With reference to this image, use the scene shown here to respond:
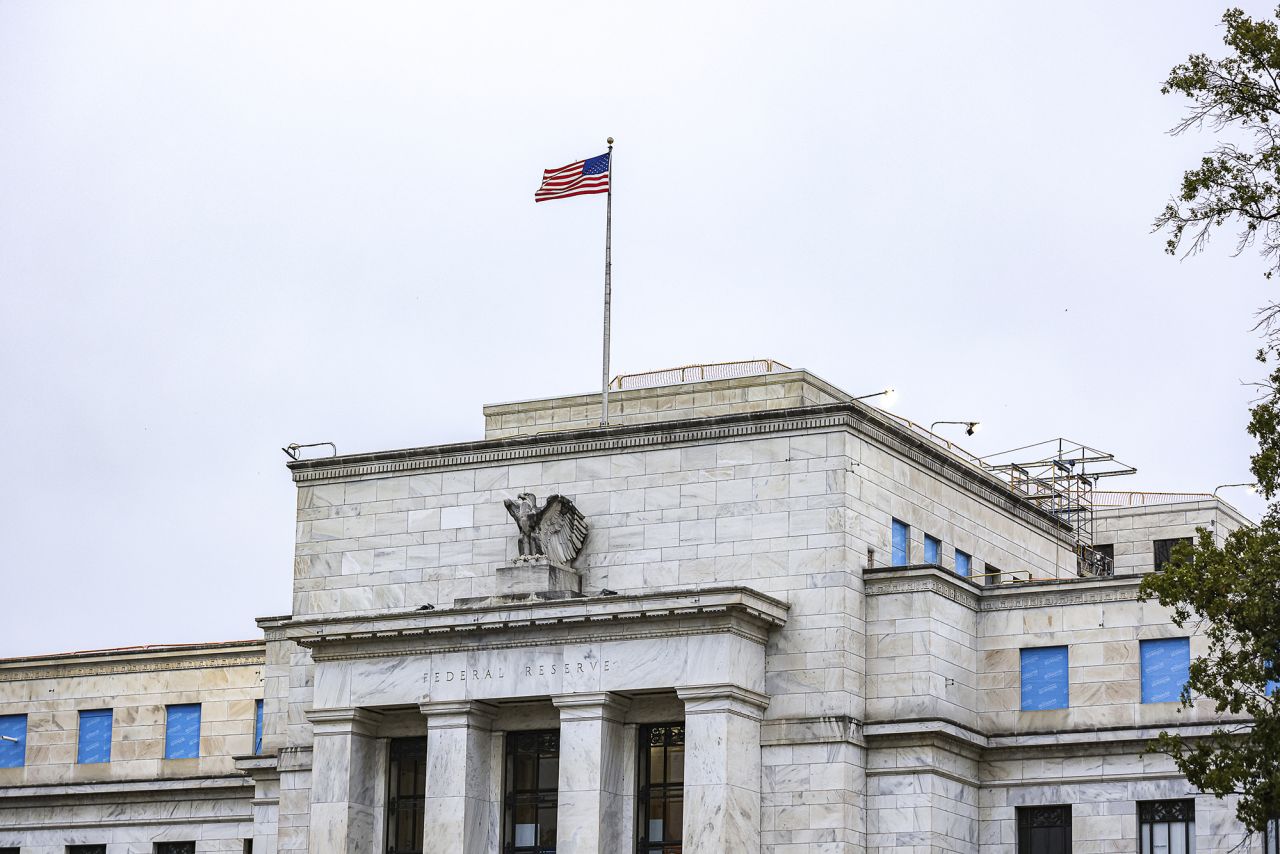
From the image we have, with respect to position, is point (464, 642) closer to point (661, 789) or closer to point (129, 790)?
point (661, 789)

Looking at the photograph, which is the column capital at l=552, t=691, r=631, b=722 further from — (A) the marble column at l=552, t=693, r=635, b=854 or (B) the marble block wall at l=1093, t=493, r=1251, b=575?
(B) the marble block wall at l=1093, t=493, r=1251, b=575

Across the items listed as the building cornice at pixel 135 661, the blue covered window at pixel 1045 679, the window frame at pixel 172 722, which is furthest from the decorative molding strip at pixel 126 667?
the blue covered window at pixel 1045 679

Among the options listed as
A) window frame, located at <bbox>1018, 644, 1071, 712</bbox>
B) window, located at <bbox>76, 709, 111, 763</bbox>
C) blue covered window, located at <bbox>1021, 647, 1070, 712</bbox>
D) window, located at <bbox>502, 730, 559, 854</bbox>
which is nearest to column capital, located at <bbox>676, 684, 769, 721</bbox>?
window, located at <bbox>502, 730, 559, 854</bbox>

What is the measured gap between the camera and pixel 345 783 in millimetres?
56219

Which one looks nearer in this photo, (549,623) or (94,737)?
(549,623)

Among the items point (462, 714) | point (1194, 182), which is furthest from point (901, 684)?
point (1194, 182)

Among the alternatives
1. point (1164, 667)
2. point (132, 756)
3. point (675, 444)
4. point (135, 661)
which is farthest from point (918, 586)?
point (132, 756)

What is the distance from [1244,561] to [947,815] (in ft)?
53.8

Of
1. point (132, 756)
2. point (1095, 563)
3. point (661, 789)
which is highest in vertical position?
point (1095, 563)

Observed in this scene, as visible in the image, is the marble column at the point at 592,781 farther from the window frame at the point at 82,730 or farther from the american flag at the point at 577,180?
the window frame at the point at 82,730

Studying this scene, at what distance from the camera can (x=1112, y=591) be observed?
54.9m

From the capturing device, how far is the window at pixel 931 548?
5822 centimetres

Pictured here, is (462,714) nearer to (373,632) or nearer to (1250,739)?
(373,632)

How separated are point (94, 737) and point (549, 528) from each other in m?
21.9
